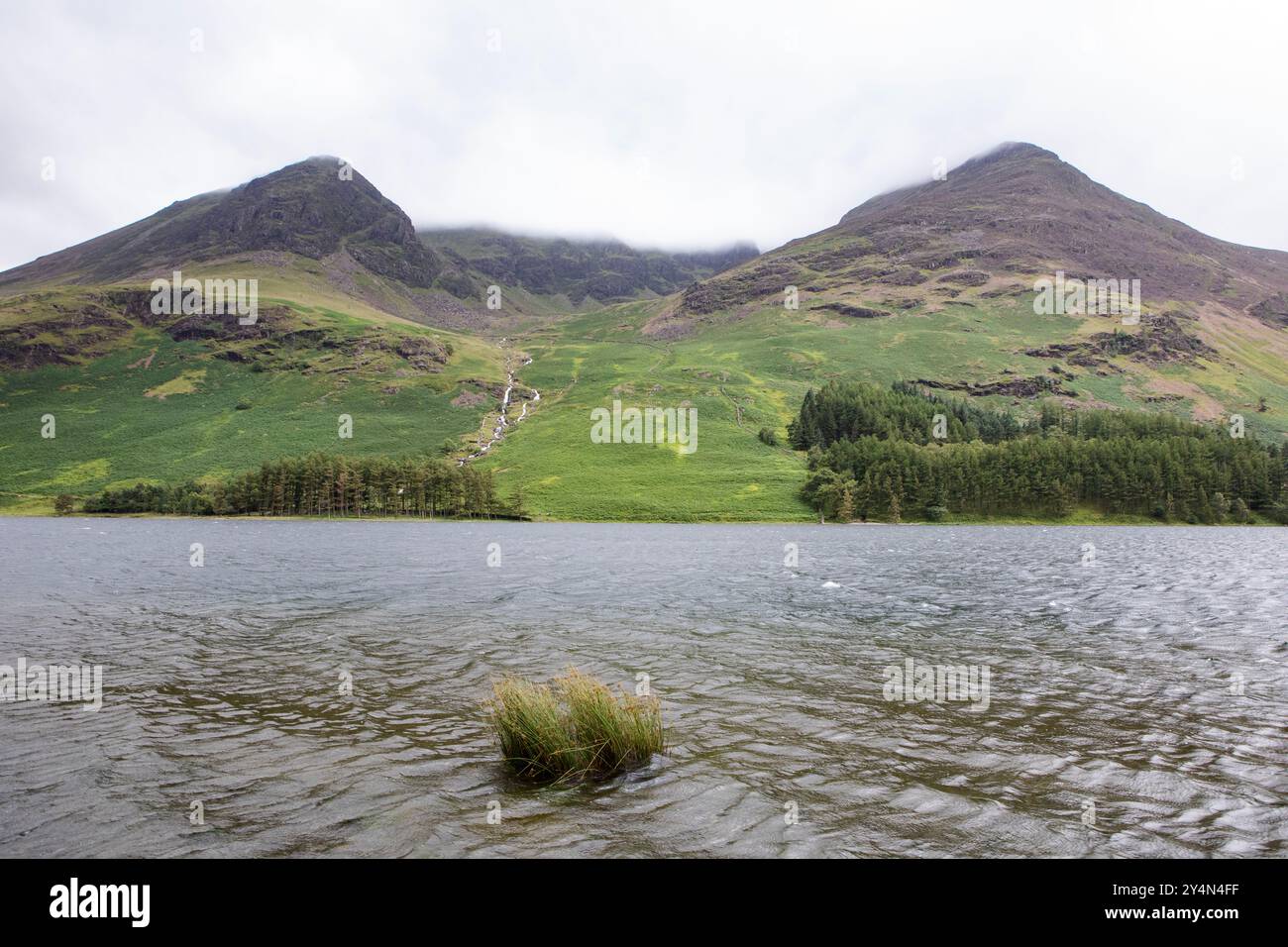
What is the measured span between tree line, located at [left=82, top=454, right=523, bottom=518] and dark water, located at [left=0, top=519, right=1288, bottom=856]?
10346 centimetres

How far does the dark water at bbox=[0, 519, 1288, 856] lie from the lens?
409 inches

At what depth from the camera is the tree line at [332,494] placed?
14312 cm

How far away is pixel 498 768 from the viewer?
13.2 metres

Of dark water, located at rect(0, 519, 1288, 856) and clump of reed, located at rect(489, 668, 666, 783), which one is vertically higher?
clump of reed, located at rect(489, 668, 666, 783)

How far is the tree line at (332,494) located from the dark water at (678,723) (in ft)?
339

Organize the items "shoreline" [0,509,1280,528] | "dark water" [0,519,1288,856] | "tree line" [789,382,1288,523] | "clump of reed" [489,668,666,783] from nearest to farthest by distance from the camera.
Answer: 1. "dark water" [0,519,1288,856]
2. "clump of reed" [489,668,666,783]
3. "shoreline" [0,509,1280,528]
4. "tree line" [789,382,1288,523]

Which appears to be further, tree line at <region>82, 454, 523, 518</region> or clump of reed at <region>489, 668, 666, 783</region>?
tree line at <region>82, 454, 523, 518</region>

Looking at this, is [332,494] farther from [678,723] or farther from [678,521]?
[678,723]

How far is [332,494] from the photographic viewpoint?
14350 cm

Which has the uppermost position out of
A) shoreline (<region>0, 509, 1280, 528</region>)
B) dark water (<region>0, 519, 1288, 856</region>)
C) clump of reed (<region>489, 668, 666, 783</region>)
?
clump of reed (<region>489, 668, 666, 783</region>)

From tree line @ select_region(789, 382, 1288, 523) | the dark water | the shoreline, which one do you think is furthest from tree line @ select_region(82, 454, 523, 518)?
the dark water

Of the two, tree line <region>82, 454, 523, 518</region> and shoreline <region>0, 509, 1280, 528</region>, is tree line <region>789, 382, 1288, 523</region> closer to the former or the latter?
shoreline <region>0, 509, 1280, 528</region>

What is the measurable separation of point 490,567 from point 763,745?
41.3 meters

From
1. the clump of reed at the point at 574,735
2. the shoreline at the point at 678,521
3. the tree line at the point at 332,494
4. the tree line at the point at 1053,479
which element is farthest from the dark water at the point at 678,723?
the tree line at the point at 332,494
